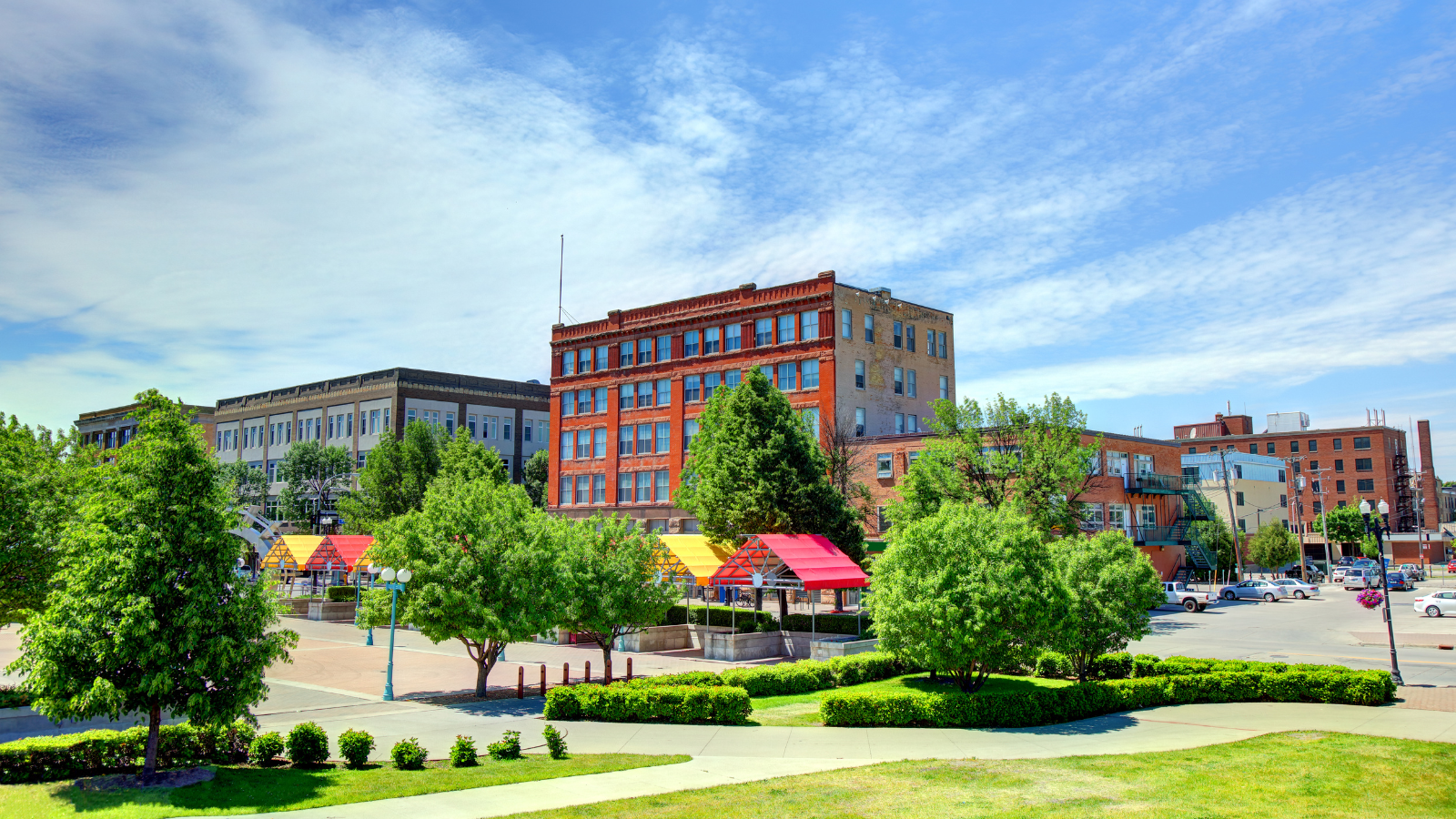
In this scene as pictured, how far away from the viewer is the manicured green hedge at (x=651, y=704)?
21375 millimetres

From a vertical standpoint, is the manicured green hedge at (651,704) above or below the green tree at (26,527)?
below

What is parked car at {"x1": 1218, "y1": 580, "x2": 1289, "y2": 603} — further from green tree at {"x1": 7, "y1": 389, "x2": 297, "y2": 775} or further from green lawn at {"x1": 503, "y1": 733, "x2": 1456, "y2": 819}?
green tree at {"x1": 7, "y1": 389, "x2": 297, "y2": 775}

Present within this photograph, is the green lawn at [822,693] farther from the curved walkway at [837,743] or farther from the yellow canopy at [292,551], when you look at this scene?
the yellow canopy at [292,551]

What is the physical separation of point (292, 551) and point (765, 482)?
33.3 meters

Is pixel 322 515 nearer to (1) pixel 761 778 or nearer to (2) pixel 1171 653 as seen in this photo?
(2) pixel 1171 653

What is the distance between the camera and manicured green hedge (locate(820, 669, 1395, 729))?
69.8 ft

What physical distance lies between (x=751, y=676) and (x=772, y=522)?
48.7ft

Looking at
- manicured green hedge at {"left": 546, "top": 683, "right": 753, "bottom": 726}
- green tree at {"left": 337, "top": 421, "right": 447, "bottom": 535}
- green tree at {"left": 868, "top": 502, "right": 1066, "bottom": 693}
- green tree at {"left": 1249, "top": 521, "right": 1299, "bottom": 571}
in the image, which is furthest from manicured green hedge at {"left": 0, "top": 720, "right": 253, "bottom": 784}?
green tree at {"left": 1249, "top": 521, "right": 1299, "bottom": 571}

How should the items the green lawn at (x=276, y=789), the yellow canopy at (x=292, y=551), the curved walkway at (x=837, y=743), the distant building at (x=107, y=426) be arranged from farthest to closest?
the distant building at (x=107, y=426) → the yellow canopy at (x=292, y=551) → the curved walkway at (x=837, y=743) → the green lawn at (x=276, y=789)

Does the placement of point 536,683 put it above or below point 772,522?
below

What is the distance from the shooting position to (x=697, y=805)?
44.7ft

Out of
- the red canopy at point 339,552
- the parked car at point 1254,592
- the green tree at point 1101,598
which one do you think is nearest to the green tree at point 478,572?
the green tree at point 1101,598

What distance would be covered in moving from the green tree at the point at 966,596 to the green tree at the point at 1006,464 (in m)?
19.3

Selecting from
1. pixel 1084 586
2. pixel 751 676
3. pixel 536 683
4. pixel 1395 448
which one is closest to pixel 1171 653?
pixel 1084 586
